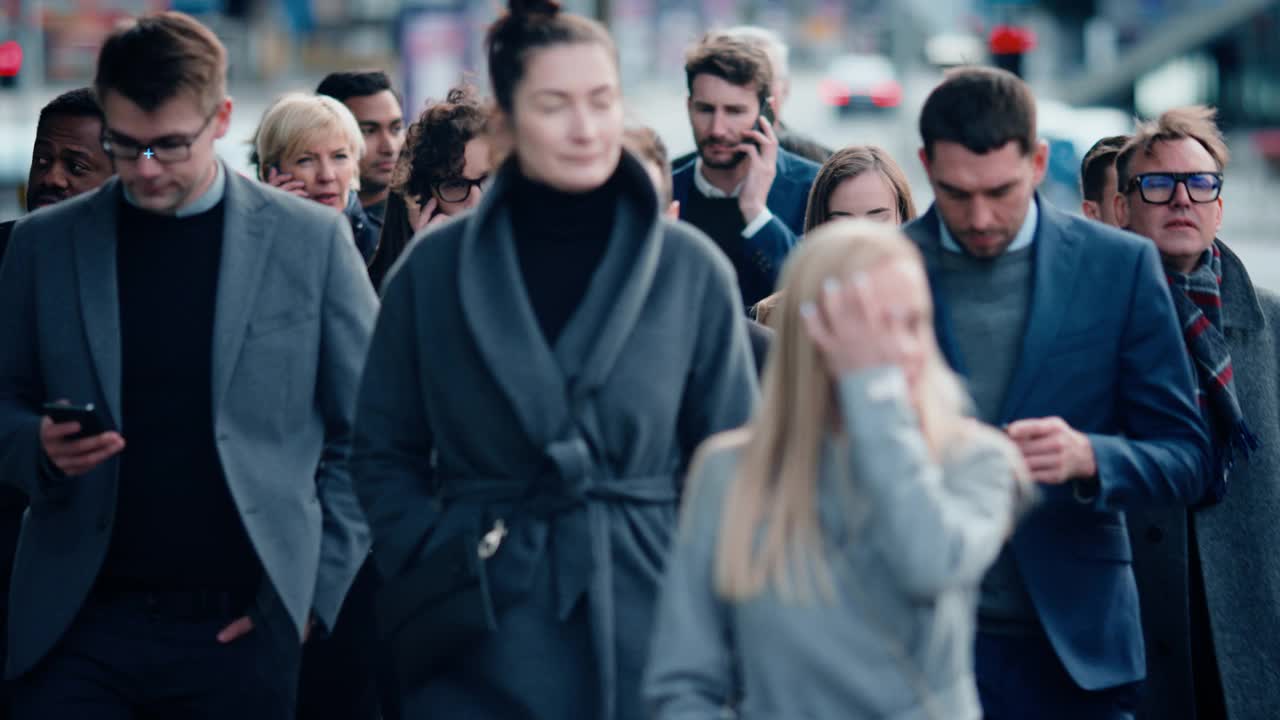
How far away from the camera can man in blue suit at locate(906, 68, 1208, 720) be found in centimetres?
422

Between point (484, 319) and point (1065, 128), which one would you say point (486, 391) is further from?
point (1065, 128)

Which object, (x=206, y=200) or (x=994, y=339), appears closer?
(x=994, y=339)

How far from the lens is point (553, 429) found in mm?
3688

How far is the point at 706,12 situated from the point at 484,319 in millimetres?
40981

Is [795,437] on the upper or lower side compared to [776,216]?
upper

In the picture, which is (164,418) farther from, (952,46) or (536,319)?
(952,46)

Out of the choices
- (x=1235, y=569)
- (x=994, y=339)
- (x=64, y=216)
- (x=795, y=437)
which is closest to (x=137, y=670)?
(x=64, y=216)

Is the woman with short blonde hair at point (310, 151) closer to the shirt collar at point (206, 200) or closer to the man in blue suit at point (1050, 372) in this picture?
the shirt collar at point (206, 200)

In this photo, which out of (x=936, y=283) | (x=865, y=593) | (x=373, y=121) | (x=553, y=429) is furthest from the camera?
(x=373, y=121)

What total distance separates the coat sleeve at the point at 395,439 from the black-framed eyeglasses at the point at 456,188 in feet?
7.11

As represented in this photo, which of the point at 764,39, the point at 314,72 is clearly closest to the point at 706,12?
the point at 314,72

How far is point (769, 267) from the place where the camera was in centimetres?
669

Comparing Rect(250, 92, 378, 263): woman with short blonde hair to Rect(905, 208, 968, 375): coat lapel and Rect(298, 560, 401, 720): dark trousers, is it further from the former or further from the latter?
Rect(905, 208, 968, 375): coat lapel

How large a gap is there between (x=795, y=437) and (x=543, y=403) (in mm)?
773
